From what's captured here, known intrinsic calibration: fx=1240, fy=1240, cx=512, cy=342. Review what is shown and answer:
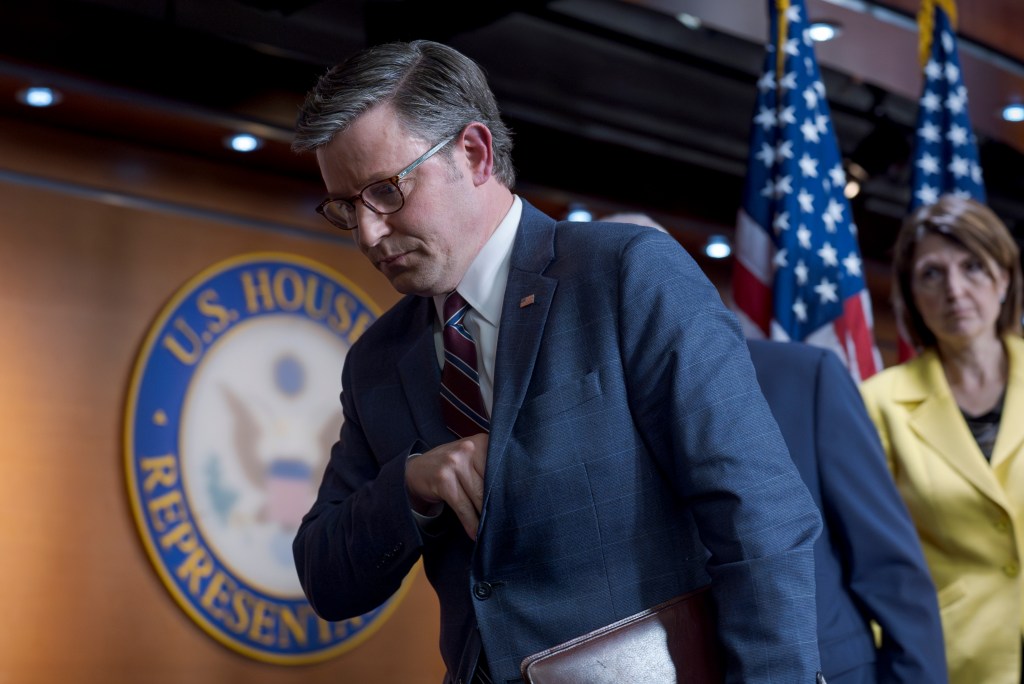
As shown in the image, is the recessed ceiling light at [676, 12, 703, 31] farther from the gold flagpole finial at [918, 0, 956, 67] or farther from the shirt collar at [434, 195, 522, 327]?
the shirt collar at [434, 195, 522, 327]

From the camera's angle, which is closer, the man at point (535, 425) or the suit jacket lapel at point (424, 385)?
the man at point (535, 425)

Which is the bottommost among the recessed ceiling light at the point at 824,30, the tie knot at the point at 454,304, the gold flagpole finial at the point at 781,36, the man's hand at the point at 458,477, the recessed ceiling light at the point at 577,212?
the man's hand at the point at 458,477

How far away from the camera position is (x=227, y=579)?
4629mm

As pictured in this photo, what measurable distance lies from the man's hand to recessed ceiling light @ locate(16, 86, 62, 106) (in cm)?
317

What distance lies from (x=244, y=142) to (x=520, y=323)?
345 cm

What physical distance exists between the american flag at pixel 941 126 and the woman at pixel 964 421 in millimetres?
1549

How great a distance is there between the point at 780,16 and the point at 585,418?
124 inches

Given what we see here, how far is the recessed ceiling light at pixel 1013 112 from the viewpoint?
6521 mm

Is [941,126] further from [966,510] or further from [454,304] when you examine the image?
[454,304]

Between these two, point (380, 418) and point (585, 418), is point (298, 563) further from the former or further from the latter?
point (585, 418)

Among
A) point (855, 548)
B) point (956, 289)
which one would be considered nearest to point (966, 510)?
point (956, 289)

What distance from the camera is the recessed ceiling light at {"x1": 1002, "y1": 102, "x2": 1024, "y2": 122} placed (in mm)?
6521

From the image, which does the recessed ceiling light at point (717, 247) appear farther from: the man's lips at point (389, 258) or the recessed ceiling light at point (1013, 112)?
the man's lips at point (389, 258)

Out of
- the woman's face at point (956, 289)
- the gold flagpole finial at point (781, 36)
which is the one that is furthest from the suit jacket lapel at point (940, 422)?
the gold flagpole finial at point (781, 36)
